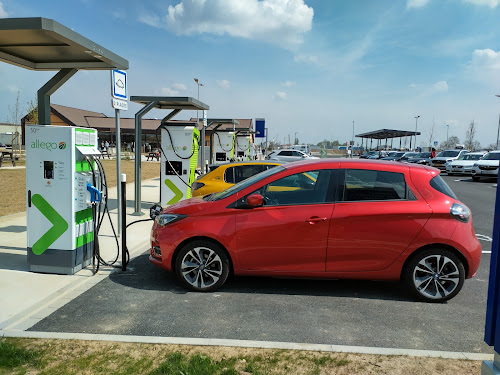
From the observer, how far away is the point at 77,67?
5715mm

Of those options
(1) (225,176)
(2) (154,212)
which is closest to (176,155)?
(1) (225,176)

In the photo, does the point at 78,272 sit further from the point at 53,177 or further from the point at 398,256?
the point at 398,256

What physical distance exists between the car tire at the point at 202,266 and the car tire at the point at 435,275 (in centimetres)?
221

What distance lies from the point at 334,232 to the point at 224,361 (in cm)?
204

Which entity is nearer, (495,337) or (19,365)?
(495,337)

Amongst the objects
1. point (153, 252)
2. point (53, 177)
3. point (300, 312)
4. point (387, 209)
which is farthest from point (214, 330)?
point (53, 177)

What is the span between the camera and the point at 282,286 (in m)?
5.08

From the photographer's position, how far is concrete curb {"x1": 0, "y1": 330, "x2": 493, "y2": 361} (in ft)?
11.1

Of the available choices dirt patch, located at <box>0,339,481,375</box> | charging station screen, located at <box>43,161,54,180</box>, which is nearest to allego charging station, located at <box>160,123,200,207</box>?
charging station screen, located at <box>43,161,54,180</box>

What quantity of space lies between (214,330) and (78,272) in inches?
104

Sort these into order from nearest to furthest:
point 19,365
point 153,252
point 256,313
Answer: point 19,365, point 256,313, point 153,252

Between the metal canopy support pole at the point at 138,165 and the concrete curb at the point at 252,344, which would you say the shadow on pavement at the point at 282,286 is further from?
the metal canopy support pole at the point at 138,165

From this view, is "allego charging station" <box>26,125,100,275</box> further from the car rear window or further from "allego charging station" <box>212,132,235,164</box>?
"allego charging station" <box>212,132,235,164</box>

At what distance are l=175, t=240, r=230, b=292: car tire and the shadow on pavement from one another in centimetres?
16
